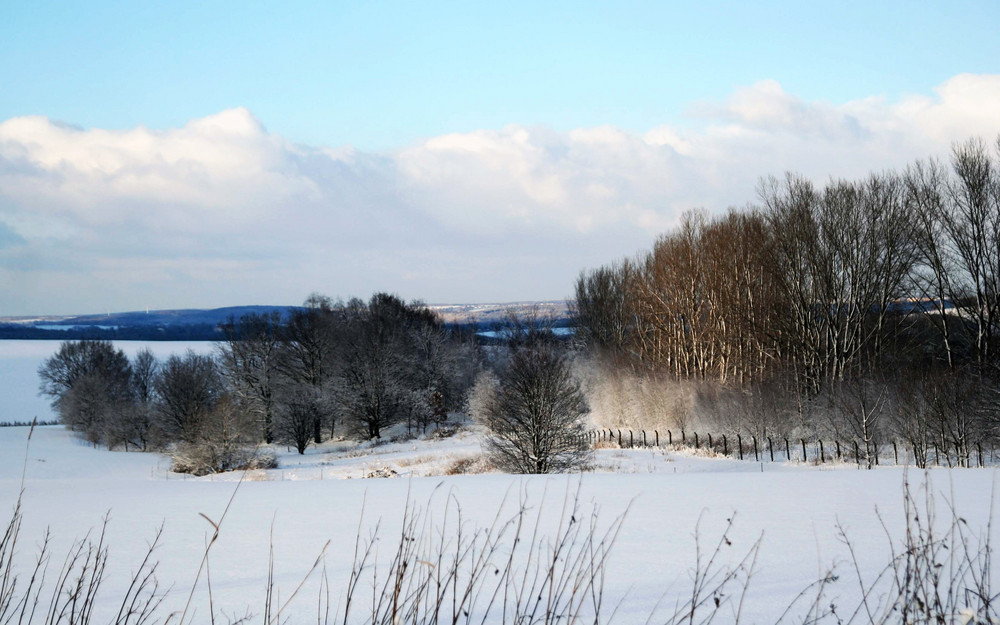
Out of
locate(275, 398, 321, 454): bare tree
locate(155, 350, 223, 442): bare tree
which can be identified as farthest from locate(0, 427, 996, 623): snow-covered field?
locate(155, 350, 223, 442): bare tree

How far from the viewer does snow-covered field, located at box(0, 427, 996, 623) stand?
15.9 ft

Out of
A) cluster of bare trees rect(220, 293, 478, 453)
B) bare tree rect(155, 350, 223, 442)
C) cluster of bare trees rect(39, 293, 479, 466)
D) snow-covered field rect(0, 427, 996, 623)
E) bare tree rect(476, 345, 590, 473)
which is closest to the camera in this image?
snow-covered field rect(0, 427, 996, 623)

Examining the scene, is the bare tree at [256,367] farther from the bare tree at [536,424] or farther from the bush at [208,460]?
the bare tree at [536,424]

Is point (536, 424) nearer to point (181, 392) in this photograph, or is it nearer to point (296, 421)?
point (296, 421)

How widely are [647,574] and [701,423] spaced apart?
23.2 meters

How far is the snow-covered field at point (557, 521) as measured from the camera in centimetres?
484

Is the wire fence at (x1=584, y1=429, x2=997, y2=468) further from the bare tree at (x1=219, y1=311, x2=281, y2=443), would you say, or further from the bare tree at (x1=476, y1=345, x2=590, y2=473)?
the bare tree at (x1=219, y1=311, x2=281, y2=443)

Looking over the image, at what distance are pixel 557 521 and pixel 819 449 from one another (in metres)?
18.8

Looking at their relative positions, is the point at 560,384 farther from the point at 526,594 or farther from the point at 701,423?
the point at 526,594

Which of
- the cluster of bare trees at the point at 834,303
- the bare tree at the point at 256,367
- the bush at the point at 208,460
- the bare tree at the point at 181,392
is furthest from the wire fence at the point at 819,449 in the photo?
the bare tree at the point at 181,392

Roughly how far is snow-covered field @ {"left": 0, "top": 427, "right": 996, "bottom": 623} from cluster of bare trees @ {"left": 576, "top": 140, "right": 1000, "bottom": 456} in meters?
12.6

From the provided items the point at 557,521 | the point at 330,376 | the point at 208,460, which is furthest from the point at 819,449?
the point at 330,376

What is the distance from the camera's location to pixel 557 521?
712cm

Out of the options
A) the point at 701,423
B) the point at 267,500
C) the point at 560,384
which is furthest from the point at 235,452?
the point at 267,500
